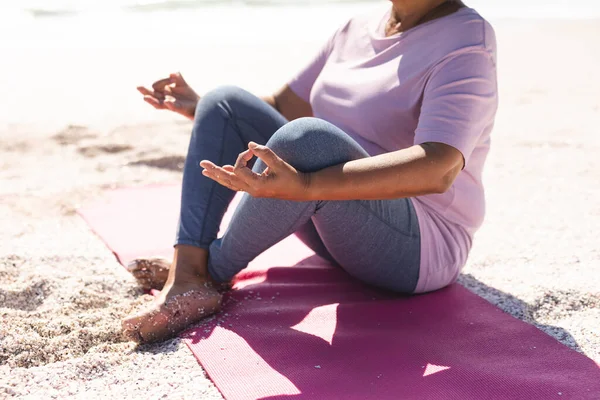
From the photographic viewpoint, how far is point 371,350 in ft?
7.01

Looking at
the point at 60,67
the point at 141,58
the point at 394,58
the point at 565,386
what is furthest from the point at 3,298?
the point at 141,58

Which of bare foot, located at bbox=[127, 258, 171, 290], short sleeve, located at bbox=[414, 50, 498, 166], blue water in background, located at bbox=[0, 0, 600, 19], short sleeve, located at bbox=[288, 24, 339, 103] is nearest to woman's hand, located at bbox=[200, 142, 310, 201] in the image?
short sleeve, located at bbox=[414, 50, 498, 166]

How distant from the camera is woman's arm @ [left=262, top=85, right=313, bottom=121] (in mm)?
2914

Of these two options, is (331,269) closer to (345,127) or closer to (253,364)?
(345,127)

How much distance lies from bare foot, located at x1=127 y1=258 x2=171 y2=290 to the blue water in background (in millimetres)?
7957

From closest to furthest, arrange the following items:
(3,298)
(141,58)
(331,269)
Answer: (3,298) < (331,269) < (141,58)

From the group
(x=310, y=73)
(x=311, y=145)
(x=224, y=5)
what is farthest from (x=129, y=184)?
(x=224, y=5)

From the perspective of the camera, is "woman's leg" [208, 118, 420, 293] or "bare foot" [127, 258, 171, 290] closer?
"woman's leg" [208, 118, 420, 293]

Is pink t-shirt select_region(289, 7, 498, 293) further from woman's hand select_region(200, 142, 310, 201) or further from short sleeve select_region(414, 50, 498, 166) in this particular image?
woman's hand select_region(200, 142, 310, 201)

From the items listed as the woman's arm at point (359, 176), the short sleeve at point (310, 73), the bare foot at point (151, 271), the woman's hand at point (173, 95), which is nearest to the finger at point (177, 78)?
the woman's hand at point (173, 95)

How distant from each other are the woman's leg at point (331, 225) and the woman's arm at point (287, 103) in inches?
29.6

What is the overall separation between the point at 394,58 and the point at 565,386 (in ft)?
3.67

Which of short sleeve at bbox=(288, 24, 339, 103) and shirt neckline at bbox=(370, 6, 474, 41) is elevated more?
shirt neckline at bbox=(370, 6, 474, 41)

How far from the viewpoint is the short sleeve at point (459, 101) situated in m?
2.04
